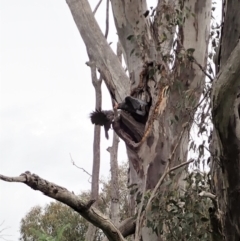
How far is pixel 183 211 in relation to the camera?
127 inches

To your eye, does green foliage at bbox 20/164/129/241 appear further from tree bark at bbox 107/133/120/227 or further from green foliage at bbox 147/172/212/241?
green foliage at bbox 147/172/212/241

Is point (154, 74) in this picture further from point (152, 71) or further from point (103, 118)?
point (103, 118)

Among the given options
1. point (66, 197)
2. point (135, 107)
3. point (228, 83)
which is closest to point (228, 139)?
point (228, 83)

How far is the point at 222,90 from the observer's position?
2.15 metres

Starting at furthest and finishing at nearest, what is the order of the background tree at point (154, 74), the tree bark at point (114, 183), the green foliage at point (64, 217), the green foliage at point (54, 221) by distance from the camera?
the green foliage at point (54, 221) < the green foliage at point (64, 217) < the tree bark at point (114, 183) < the background tree at point (154, 74)

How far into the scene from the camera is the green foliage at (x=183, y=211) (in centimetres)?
310

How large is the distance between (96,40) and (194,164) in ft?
6.48

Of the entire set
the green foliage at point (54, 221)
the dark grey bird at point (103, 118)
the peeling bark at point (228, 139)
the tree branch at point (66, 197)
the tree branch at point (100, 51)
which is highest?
the green foliage at point (54, 221)

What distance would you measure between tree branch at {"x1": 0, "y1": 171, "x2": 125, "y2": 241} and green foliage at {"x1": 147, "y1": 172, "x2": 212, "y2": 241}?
0.92 metres

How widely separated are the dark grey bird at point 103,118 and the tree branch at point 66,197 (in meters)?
2.02

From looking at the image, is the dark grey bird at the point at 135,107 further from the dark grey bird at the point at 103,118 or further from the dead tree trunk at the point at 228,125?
the dead tree trunk at the point at 228,125

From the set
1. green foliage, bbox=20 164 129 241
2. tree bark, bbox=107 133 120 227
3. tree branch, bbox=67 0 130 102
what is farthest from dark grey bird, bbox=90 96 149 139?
green foliage, bbox=20 164 129 241

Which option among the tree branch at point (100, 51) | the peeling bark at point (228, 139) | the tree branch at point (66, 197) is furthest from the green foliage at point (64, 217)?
the tree branch at point (66, 197)

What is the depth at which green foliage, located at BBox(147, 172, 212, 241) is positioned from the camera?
310cm
